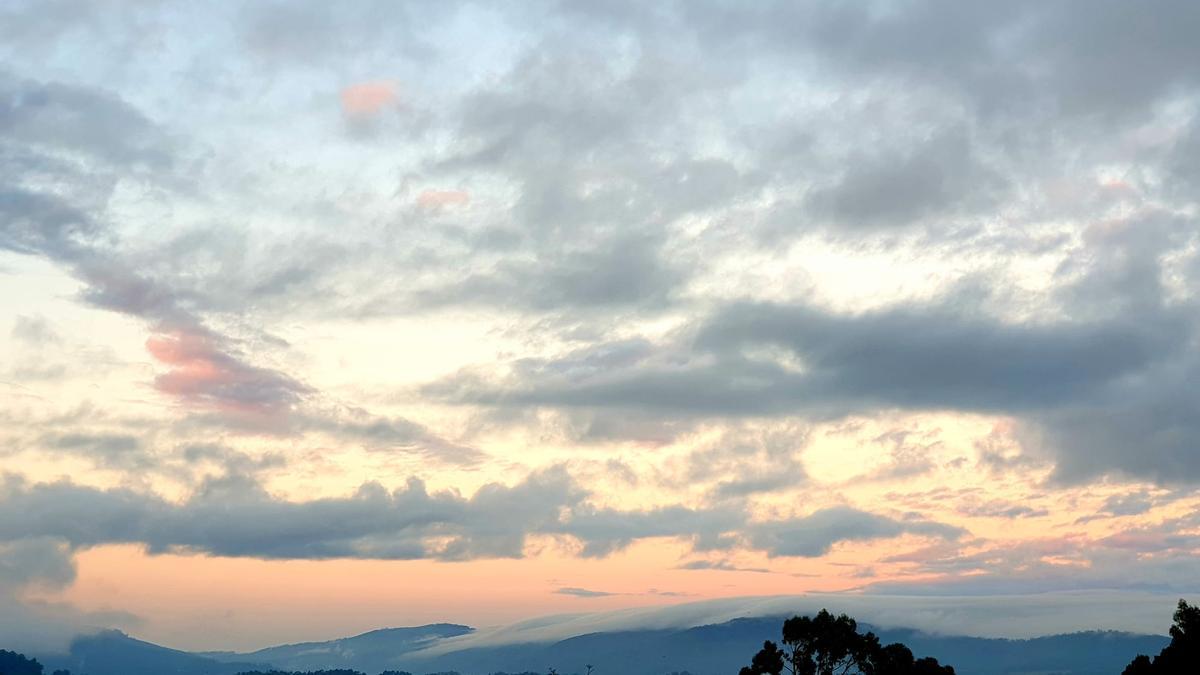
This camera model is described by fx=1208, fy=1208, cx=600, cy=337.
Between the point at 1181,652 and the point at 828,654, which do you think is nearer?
the point at 1181,652

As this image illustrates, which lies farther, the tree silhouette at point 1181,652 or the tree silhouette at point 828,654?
the tree silhouette at point 828,654

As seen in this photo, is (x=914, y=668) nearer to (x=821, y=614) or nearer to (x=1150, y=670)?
(x=821, y=614)

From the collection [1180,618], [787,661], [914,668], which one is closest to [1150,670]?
[1180,618]

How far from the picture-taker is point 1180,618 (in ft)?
512

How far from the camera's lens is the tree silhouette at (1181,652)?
146 metres

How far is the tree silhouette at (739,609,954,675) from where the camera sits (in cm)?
17700

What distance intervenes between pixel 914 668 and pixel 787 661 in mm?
18789

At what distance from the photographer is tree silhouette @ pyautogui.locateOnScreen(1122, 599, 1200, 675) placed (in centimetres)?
14612

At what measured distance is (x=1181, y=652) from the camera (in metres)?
150

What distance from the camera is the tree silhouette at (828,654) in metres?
177

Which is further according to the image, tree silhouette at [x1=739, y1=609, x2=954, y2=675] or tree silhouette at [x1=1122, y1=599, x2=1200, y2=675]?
tree silhouette at [x1=739, y1=609, x2=954, y2=675]

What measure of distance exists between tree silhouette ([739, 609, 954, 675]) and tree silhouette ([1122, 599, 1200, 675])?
108ft

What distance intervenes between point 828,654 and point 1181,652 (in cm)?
4840

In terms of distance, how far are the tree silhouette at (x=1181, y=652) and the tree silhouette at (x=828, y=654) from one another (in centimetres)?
3291
